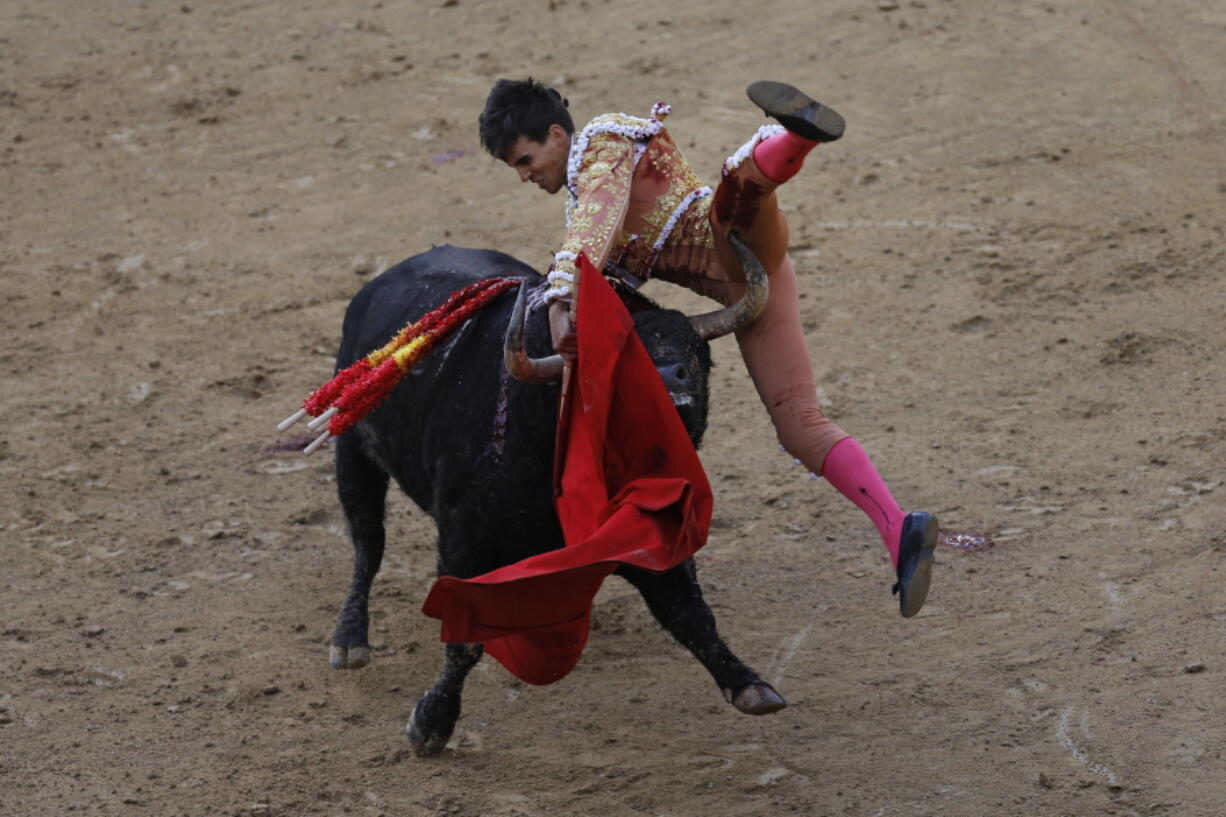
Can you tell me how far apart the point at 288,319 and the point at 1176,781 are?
4404mm

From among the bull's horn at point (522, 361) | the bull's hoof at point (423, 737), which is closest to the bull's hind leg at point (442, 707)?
the bull's hoof at point (423, 737)

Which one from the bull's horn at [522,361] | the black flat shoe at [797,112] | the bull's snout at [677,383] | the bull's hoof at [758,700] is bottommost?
the bull's hoof at [758,700]

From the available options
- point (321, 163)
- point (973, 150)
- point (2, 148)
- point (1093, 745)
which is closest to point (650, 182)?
point (1093, 745)

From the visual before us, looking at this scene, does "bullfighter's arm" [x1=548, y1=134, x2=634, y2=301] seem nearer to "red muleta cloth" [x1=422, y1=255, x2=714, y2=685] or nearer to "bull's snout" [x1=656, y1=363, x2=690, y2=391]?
"red muleta cloth" [x1=422, y1=255, x2=714, y2=685]

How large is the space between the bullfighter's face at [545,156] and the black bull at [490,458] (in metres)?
0.30

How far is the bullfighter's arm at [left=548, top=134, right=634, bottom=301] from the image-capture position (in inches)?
148

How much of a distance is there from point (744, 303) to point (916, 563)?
2.55 feet

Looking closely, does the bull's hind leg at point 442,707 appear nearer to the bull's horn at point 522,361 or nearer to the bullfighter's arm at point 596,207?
the bull's horn at point 522,361

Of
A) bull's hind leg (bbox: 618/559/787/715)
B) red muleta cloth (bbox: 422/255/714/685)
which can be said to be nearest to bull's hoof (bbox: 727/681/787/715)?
bull's hind leg (bbox: 618/559/787/715)

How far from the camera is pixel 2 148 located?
28.0 ft

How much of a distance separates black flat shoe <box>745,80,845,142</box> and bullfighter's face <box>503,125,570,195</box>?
60 cm

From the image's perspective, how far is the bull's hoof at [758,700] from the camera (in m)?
3.80

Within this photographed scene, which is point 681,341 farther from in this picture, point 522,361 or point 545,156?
point 545,156

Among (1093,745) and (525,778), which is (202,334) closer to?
(525,778)
